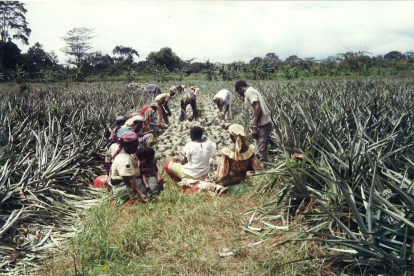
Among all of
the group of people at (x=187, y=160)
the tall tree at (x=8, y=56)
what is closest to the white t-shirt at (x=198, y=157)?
the group of people at (x=187, y=160)

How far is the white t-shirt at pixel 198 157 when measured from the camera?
4.25 m

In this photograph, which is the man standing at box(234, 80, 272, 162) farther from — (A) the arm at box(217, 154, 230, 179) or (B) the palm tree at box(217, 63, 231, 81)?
(B) the palm tree at box(217, 63, 231, 81)

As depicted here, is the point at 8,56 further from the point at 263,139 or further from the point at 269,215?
the point at 269,215

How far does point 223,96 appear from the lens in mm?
9750

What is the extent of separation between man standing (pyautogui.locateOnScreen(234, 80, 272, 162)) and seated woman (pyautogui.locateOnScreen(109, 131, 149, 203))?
1.96 m

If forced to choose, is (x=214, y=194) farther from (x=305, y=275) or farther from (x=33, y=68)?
(x=33, y=68)

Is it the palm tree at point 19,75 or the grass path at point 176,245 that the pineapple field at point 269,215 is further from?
the palm tree at point 19,75

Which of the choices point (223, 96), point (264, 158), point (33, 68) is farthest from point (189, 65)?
point (264, 158)

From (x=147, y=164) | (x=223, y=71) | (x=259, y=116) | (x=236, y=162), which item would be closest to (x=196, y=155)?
(x=236, y=162)

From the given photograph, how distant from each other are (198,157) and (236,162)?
1.70 ft

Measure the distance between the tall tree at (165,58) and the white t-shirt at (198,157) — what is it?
163 feet

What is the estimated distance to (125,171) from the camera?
360 cm

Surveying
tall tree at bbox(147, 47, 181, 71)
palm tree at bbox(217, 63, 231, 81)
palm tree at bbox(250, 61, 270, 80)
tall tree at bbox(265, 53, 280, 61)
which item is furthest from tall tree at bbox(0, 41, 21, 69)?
tall tree at bbox(265, 53, 280, 61)

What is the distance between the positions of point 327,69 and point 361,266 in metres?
34.4
